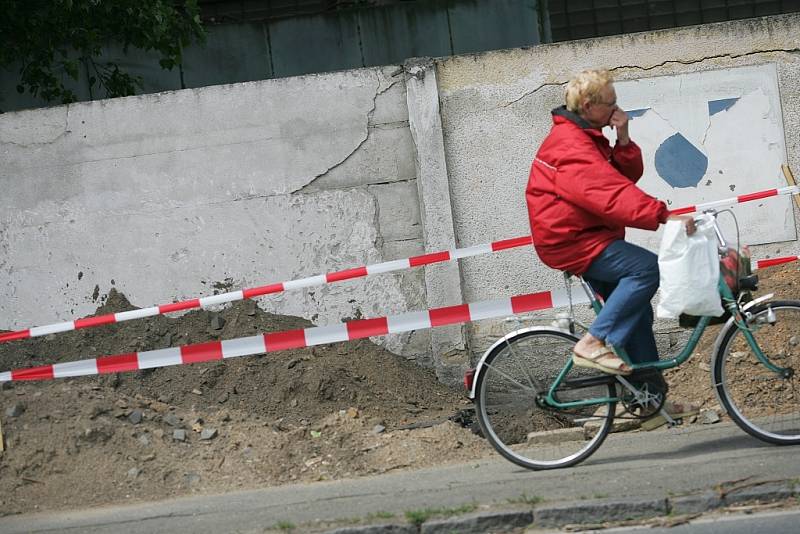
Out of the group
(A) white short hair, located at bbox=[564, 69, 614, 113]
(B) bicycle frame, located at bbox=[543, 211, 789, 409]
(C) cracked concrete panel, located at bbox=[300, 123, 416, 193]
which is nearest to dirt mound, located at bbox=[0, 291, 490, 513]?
(C) cracked concrete panel, located at bbox=[300, 123, 416, 193]

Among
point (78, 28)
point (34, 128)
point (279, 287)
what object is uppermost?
point (78, 28)

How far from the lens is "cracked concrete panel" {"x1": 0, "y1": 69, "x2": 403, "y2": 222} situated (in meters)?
8.47

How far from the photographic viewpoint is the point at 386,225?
848 cm

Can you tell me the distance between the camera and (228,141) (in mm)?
8477

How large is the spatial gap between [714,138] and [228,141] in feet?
11.6

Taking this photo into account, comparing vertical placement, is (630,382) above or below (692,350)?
below

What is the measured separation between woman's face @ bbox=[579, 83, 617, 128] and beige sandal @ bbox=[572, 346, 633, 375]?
112 cm

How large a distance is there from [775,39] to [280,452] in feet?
15.0

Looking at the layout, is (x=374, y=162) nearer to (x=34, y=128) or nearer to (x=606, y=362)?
(x=34, y=128)

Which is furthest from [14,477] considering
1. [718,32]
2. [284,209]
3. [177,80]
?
[177,80]

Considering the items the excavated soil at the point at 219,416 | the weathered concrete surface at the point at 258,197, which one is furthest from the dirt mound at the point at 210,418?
→ the weathered concrete surface at the point at 258,197

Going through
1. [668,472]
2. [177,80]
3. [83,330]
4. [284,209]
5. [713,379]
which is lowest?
[668,472]

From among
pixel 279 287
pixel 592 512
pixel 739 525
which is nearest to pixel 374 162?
pixel 279 287

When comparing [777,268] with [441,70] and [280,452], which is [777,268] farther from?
[280,452]
